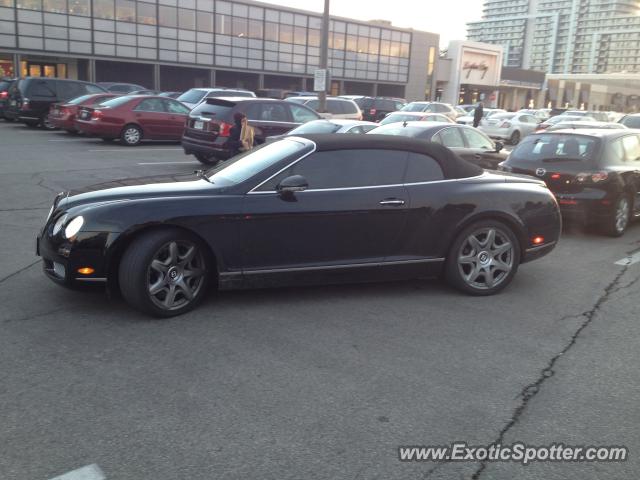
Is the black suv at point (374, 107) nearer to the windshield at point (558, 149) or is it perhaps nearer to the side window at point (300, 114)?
the side window at point (300, 114)

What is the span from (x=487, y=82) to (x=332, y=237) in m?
74.7

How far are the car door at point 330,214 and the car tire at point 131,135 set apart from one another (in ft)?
Answer: 42.4

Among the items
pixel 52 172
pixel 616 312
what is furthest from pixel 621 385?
pixel 52 172

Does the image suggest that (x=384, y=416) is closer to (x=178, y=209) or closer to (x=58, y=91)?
(x=178, y=209)

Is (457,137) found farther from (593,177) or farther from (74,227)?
(74,227)

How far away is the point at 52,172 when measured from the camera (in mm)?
11367

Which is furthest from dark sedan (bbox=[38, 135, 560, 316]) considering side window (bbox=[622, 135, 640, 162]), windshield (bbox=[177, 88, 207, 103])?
windshield (bbox=[177, 88, 207, 103])

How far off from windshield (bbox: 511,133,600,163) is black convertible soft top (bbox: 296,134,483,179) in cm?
323

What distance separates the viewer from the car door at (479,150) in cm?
1115

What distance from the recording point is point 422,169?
5516 mm

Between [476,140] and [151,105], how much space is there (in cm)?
998

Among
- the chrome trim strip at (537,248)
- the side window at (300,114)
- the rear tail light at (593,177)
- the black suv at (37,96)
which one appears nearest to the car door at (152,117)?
the black suv at (37,96)

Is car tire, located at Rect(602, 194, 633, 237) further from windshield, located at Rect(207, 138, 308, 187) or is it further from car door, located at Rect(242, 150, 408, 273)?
windshield, located at Rect(207, 138, 308, 187)

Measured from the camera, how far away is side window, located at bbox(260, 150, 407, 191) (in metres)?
5.14
